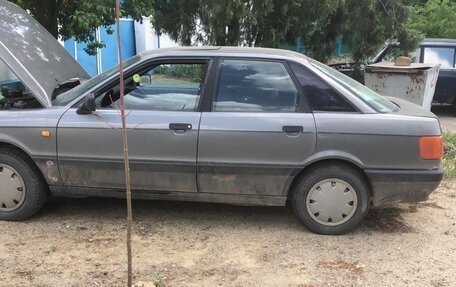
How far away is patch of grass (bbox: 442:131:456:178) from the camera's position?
626 cm

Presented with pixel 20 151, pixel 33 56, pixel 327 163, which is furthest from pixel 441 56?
pixel 20 151

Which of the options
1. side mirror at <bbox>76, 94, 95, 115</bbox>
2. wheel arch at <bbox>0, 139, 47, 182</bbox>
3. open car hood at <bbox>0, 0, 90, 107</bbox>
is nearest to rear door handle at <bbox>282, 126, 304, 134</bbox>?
side mirror at <bbox>76, 94, 95, 115</bbox>

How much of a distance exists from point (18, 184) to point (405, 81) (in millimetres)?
6074

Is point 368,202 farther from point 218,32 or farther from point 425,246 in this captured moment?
point 218,32

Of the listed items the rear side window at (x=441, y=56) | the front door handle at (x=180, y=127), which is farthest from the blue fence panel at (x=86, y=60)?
the front door handle at (x=180, y=127)

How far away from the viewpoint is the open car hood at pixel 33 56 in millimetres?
4402

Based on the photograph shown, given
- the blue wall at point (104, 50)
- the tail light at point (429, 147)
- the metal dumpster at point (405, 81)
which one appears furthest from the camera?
the blue wall at point (104, 50)

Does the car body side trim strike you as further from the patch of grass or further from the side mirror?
the patch of grass

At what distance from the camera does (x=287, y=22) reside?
8703 mm

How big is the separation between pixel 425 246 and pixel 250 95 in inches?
76.1

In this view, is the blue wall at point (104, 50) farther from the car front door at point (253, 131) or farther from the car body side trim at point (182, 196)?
the car front door at point (253, 131)

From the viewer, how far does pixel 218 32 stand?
8.36m

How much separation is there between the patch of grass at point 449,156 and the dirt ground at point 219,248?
49.1 inches

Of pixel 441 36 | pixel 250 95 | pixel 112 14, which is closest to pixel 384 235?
pixel 250 95
